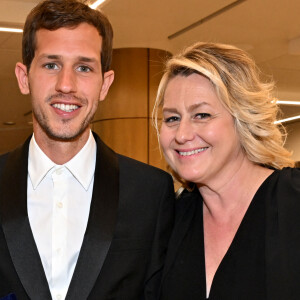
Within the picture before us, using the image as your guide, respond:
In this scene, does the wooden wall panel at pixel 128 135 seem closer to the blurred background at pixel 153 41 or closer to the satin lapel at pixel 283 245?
the blurred background at pixel 153 41

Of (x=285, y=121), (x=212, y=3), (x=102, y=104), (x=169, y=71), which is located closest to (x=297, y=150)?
(x=285, y=121)

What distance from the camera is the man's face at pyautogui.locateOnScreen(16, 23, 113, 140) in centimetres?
200

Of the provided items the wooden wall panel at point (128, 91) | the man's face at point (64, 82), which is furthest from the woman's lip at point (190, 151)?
the wooden wall panel at point (128, 91)

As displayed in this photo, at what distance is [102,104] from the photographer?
26.2ft

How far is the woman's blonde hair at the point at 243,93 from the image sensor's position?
2031 millimetres

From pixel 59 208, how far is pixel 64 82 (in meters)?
0.41

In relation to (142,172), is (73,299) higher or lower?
lower

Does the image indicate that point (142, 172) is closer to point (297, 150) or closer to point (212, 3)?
point (212, 3)

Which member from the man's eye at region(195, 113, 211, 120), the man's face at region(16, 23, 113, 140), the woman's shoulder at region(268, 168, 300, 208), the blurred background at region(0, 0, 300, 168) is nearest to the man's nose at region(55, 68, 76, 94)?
the man's face at region(16, 23, 113, 140)

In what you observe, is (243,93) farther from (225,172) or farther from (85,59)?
(85,59)

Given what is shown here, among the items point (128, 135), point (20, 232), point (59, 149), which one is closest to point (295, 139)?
point (128, 135)

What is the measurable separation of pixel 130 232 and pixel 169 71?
1.94 feet

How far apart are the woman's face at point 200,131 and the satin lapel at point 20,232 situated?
1.75 ft

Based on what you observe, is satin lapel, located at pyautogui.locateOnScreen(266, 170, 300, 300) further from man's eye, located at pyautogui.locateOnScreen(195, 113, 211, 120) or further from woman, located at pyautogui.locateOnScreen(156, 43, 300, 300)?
man's eye, located at pyautogui.locateOnScreen(195, 113, 211, 120)
